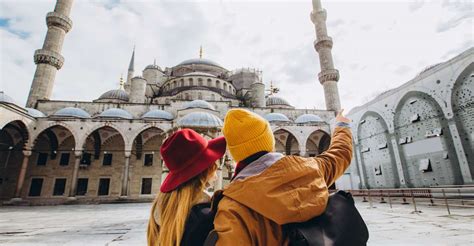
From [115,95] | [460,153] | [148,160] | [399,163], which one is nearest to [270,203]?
[460,153]

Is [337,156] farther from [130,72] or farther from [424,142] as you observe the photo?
[130,72]

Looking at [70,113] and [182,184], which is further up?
[70,113]

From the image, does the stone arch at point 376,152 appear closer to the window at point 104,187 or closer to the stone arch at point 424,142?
the stone arch at point 424,142

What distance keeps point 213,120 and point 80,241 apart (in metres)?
5.77

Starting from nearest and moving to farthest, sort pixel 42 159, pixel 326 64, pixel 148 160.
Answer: pixel 42 159, pixel 148 160, pixel 326 64

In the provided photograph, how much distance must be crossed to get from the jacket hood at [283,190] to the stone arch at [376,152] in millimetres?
12680

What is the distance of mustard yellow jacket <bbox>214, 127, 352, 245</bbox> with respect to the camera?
2.71ft

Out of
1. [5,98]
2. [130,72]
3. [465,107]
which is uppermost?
[130,72]

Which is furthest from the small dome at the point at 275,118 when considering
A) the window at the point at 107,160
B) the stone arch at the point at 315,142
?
the window at the point at 107,160

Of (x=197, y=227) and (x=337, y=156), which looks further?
(x=337, y=156)

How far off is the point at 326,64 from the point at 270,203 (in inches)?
907

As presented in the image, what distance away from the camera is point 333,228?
80cm

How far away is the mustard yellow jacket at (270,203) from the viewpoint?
2.71 ft

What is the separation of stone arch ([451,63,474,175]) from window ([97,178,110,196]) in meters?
21.1
